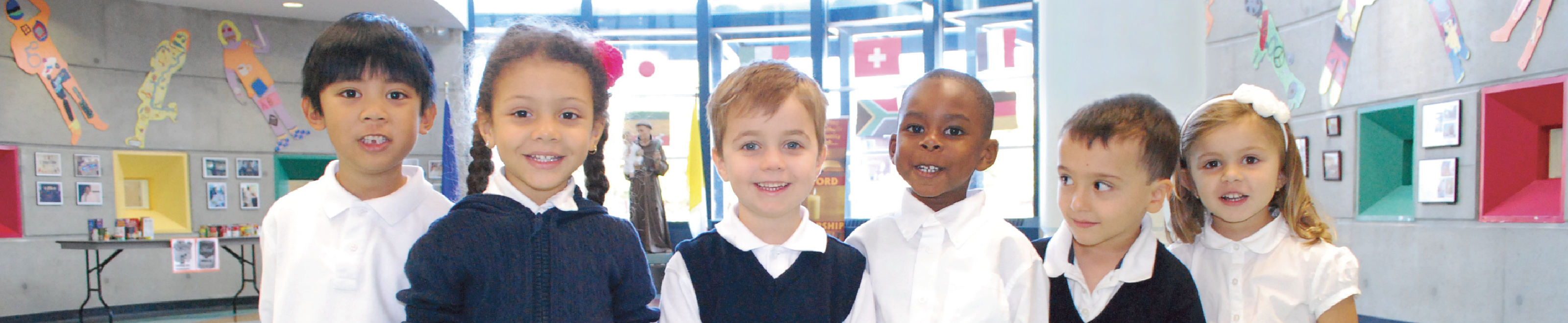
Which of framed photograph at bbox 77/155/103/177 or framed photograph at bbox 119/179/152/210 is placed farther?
framed photograph at bbox 119/179/152/210

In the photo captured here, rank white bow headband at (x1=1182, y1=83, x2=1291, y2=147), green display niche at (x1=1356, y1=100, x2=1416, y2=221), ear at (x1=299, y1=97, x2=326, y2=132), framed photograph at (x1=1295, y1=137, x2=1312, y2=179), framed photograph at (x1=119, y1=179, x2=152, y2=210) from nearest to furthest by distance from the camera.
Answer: ear at (x1=299, y1=97, x2=326, y2=132) < white bow headband at (x1=1182, y1=83, x2=1291, y2=147) < green display niche at (x1=1356, y1=100, x2=1416, y2=221) < framed photograph at (x1=1295, y1=137, x2=1312, y2=179) < framed photograph at (x1=119, y1=179, x2=152, y2=210)

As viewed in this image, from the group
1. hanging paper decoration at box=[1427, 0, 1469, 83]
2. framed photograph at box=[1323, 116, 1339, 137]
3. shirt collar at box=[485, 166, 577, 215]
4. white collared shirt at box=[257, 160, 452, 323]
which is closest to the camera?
shirt collar at box=[485, 166, 577, 215]

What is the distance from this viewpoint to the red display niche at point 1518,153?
12.6 ft

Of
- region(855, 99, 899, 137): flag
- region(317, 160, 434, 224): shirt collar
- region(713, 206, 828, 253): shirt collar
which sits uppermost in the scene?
region(855, 99, 899, 137): flag

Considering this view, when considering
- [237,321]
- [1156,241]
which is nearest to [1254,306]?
[1156,241]

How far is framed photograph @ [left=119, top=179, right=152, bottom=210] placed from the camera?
6.71 m

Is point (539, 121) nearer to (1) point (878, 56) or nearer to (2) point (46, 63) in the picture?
(2) point (46, 63)

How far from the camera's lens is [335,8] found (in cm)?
688

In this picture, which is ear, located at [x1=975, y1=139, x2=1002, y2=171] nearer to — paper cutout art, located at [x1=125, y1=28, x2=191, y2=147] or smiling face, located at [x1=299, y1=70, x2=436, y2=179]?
smiling face, located at [x1=299, y1=70, x2=436, y2=179]

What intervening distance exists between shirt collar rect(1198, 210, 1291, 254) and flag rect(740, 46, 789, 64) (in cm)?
748

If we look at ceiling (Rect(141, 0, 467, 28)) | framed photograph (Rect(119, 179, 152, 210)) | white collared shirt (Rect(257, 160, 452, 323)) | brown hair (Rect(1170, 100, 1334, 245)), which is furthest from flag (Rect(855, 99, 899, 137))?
white collared shirt (Rect(257, 160, 452, 323))

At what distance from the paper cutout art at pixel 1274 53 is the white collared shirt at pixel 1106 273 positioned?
4679mm

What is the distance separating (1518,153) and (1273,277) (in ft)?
12.1

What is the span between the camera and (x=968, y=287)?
1473 millimetres
